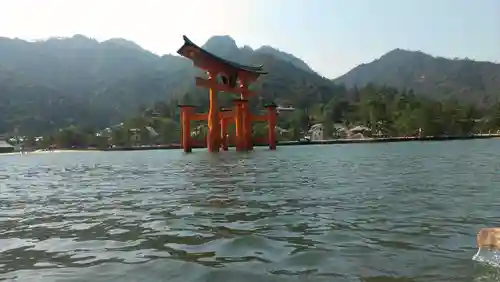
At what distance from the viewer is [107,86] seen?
157750mm

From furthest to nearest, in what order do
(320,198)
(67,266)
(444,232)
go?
1. (320,198)
2. (444,232)
3. (67,266)

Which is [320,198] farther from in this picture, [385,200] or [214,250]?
[214,250]

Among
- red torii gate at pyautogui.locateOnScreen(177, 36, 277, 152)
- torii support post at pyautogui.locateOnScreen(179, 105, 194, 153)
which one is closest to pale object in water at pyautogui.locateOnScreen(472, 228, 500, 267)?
red torii gate at pyautogui.locateOnScreen(177, 36, 277, 152)

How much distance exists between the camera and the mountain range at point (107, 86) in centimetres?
11488

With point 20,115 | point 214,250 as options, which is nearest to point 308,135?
point 20,115

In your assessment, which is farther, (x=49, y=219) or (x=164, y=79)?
(x=164, y=79)

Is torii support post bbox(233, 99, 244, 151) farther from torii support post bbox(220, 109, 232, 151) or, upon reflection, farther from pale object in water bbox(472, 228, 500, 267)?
pale object in water bbox(472, 228, 500, 267)

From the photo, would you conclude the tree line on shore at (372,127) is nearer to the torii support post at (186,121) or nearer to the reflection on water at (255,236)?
the torii support post at (186,121)

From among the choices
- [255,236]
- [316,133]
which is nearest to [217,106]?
[255,236]

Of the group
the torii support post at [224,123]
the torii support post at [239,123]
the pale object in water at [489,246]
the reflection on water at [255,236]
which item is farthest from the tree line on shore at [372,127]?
the pale object in water at [489,246]

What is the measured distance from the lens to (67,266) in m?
4.52

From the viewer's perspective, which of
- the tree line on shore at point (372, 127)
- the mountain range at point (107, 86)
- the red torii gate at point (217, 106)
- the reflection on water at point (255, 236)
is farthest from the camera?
the mountain range at point (107, 86)

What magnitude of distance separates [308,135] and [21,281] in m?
85.4

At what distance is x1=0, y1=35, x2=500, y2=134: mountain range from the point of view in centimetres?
11488
